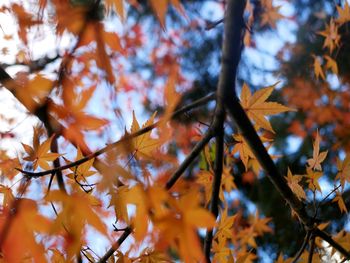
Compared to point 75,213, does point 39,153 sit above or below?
above

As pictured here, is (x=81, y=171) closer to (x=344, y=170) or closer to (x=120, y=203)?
(x=120, y=203)

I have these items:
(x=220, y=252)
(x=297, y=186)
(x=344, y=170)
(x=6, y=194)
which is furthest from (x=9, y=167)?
(x=344, y=170)

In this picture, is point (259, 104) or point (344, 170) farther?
point (344, 170)

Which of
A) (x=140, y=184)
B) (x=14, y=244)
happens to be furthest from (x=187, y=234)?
(x=14, y=244)

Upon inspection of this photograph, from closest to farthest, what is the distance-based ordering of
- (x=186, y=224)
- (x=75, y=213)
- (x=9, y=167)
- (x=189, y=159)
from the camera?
(x=186, y=224)
(x=75, y=213)
(x=189, y=159)
(x=9, y=167)

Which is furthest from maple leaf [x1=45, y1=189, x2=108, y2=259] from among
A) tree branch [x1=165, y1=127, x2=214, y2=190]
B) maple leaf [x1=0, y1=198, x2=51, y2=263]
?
tree branch [x1=165, y1=127, x2=214, y2=190]

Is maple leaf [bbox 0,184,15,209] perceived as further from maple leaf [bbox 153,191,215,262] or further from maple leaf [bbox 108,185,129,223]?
maple leaf [bbox 153,191,215,262]

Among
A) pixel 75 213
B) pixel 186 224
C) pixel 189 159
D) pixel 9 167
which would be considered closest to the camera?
pixel 186 224

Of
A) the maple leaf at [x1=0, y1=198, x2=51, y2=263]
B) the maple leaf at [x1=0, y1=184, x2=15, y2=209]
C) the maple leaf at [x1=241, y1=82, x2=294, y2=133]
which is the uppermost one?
the maple leaf at [x1=241, y1=82, x2=294, y2=133]

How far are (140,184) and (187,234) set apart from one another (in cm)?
10

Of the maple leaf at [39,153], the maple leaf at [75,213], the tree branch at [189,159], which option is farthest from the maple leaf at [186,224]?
the maple leaf at [39,153]

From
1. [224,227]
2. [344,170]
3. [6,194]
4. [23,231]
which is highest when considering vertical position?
[344,170]

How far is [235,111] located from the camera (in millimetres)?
604

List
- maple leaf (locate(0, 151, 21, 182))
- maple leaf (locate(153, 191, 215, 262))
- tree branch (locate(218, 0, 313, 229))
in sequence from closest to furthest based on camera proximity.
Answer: maple leaf (locate(153, 191, 215, 262)) < tree branch (locate(218, 0, 313, 229)) < maple leaf (locate(0, 151, 21, 182))
